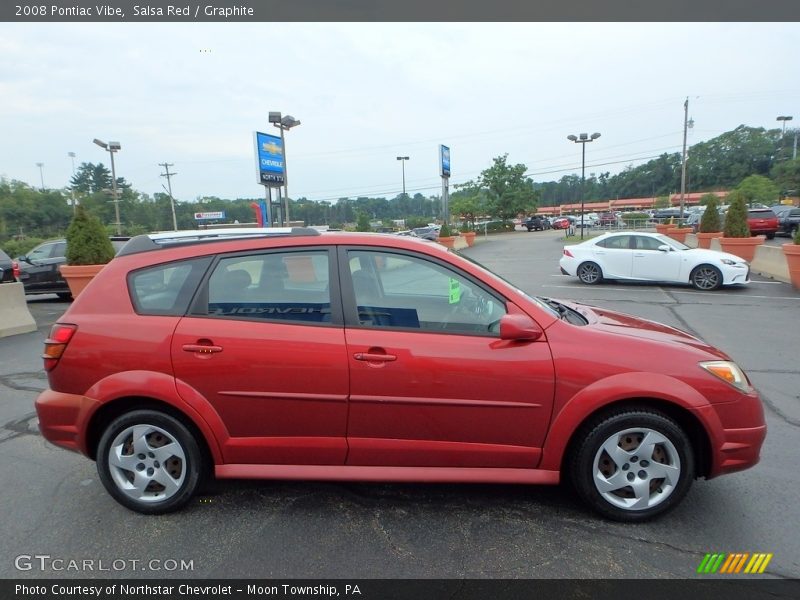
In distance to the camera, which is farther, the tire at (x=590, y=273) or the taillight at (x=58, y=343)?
the tire at (x=590, y=273)

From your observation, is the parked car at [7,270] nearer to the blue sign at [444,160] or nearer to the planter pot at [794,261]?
the planter pot at [794,261]

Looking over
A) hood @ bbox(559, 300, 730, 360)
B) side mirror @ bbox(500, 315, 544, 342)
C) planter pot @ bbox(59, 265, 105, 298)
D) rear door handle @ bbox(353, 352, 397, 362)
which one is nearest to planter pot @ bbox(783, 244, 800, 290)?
hood @ bbox(559, 300, 730, 360)

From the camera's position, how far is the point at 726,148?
284 ft

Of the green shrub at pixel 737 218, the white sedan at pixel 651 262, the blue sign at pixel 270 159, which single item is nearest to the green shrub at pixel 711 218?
the green shrub at pixel 737 218

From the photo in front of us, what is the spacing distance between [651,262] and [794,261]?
291cm

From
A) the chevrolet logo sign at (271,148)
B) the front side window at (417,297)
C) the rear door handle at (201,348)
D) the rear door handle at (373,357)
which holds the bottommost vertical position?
the rear door handle at (373,357)

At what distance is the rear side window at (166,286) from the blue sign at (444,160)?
95.0 feet

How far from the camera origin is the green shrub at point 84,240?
10.5 metres

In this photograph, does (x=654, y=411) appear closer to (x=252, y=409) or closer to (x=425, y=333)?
(x=425, y=333)

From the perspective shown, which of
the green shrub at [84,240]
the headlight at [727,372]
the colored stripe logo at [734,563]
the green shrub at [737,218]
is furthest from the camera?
the green shrub at [737,218]

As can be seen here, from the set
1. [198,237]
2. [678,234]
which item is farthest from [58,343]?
[678,234]

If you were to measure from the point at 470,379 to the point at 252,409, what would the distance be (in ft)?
4.23

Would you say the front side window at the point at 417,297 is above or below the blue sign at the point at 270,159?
below

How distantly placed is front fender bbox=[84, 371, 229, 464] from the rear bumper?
13 centimetres
